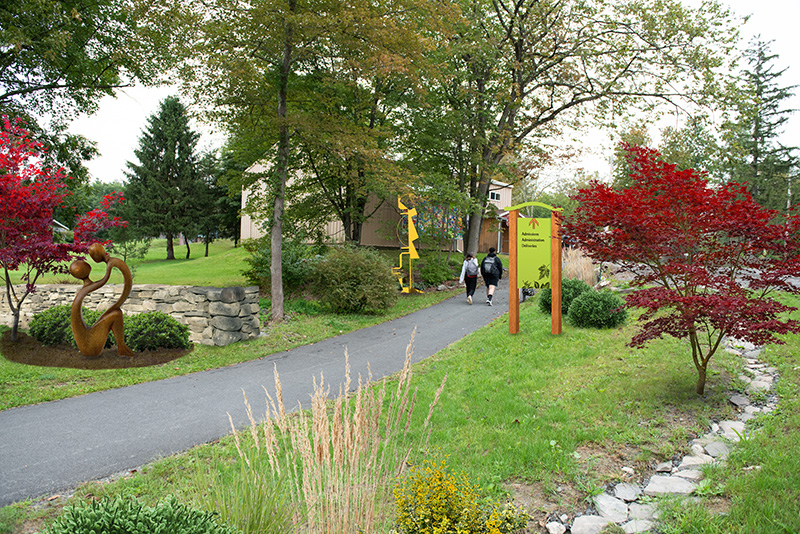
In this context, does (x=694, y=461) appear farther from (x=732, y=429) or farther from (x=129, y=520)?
(x=129, y=520)

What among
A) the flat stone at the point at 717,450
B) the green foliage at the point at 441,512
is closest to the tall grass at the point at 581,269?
the flat stone at the point at 717,450

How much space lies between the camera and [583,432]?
429cm

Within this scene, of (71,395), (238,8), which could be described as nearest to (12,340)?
(71,395)

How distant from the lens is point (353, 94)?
15664mm

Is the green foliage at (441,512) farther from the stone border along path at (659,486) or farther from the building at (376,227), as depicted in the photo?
the building at (376,227)

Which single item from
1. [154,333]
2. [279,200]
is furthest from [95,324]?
[279,200]

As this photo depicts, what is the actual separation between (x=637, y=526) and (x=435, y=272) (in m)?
15.5

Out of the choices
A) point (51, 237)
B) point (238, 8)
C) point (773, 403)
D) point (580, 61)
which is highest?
point (580, 61)

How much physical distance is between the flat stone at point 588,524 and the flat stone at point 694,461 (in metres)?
1.06

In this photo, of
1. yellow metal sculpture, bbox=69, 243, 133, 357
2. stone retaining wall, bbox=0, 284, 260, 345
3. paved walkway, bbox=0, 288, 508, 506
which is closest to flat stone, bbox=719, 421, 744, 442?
paved walkway, bbox=0, 288, 508, 506

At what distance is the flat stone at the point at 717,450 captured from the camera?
3.76m

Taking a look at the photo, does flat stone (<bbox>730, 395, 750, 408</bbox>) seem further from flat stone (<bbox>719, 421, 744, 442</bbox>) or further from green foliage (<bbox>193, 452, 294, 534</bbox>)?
green foliage (<bbox>193, 452, 294, 534</bbox>)

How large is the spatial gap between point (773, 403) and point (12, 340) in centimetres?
1262

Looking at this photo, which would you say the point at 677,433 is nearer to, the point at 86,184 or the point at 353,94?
the point at 353,94
